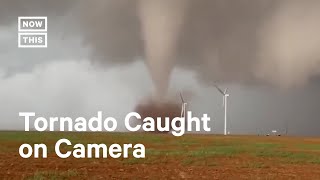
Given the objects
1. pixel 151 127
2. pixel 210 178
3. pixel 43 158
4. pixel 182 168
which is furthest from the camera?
pixel 43 158

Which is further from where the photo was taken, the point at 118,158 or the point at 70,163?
the point at 118,158

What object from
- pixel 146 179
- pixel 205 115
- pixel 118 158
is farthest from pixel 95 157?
pixel 205 115

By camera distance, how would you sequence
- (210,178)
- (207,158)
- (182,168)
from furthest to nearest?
(207,158)
(182,168)
(210,178)

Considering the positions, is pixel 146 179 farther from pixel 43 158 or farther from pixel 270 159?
pixel 270 159

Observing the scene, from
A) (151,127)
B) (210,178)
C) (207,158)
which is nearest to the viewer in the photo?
(151,127)

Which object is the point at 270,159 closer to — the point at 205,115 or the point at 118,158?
the point at 118,158

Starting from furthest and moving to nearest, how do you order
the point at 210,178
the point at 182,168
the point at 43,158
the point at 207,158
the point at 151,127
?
the point at 207,158 → the point at 43,158 → the point at 182,168 → the point at 210,178 → the point at 151,127

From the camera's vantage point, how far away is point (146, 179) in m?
36.1

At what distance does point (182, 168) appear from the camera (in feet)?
139

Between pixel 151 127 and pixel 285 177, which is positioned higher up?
pixel 151 127

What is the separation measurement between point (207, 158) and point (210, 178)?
13.1 m

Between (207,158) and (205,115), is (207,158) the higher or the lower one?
the lower one

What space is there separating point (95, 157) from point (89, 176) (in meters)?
11.6

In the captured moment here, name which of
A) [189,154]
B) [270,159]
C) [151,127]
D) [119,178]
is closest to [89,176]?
[119,178]
